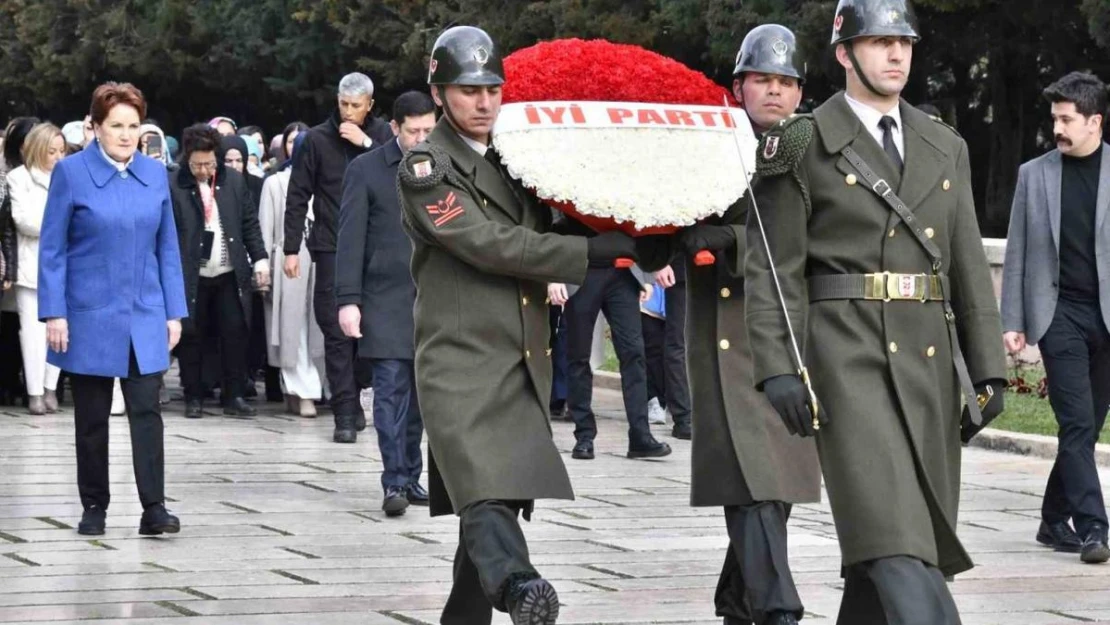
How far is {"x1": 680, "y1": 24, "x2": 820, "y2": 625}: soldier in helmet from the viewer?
659cm

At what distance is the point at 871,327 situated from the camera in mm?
5859

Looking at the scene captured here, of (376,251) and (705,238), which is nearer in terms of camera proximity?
(705,238)

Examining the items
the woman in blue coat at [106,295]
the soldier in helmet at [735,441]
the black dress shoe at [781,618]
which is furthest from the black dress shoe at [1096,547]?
the woman in blue coat at [106,295]

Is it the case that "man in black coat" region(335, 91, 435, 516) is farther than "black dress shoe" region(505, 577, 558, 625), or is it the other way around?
"man in black coat" region(335, 91, 435, 516)

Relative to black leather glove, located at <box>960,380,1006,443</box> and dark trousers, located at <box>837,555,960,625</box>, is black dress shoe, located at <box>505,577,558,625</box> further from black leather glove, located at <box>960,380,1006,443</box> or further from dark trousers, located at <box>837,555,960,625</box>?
black leather glove, located at <box>960,380,1006,443</box>

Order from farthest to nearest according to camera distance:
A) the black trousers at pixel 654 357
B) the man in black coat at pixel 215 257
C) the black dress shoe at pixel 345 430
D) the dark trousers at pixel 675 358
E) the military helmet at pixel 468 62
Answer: the man in black coat at pixel 215 257, the black trousers at pixel 654 357, the dark trousers at pixel 675 358, the black dress shoe at pixel 345 430, the military helmet at pixel 468 62

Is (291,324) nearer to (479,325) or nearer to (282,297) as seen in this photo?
(282,297)

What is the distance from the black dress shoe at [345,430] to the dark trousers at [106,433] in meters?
4.09

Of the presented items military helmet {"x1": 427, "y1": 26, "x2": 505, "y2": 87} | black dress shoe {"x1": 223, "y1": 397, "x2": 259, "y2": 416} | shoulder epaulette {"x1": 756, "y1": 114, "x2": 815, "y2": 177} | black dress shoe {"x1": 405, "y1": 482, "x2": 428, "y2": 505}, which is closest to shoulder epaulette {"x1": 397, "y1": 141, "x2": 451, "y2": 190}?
military helmet {"x1": 427, "y1": 26, "x2": 505, "y2": 87}

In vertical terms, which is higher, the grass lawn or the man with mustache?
the man with mustache

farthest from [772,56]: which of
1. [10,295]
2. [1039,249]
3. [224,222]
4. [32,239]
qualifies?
[10,295]

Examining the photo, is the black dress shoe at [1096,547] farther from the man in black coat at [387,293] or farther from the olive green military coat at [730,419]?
the man in black coat at [387,293]

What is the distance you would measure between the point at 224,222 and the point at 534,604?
9.50 meters

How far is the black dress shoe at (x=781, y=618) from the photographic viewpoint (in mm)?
6359
